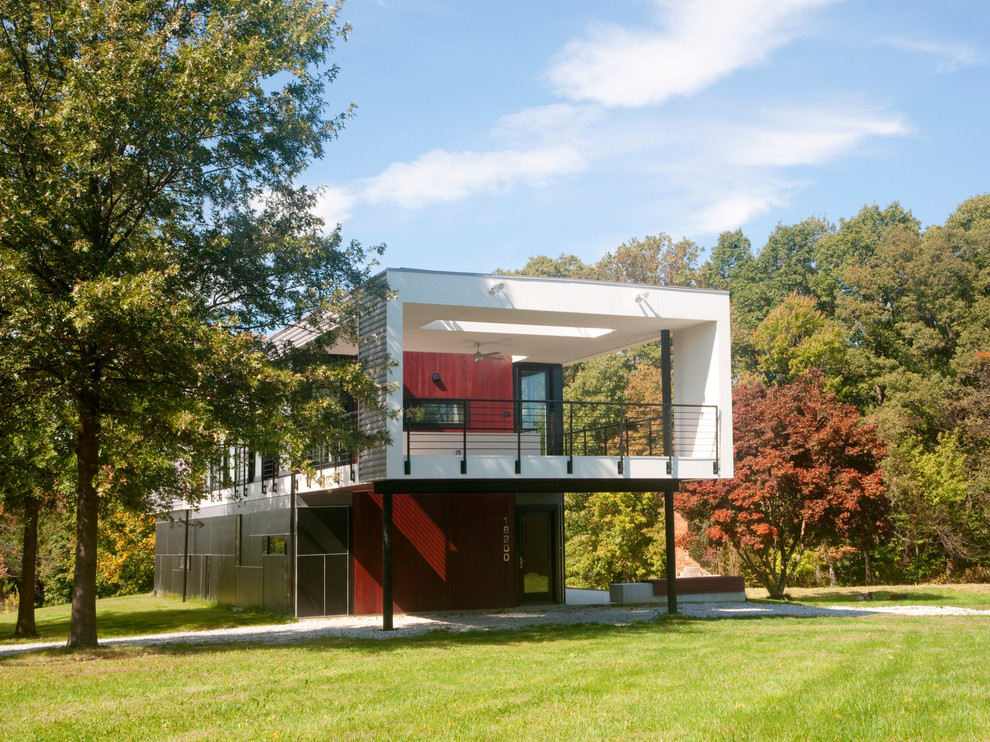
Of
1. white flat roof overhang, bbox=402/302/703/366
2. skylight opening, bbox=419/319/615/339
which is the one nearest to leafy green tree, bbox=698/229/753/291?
white flat roof overhang, bbox=402/302/703/366

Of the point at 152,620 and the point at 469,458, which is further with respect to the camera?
the point at 152,620

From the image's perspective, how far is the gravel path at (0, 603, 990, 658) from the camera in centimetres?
1534

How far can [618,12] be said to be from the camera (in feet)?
56.3

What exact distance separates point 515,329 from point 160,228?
324 inches

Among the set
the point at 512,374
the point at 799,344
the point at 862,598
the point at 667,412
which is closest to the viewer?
the point at 667,412

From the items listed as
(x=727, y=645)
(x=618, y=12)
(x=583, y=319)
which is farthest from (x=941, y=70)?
(x=727, y=645)

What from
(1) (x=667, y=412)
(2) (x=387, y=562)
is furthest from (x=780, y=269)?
(2) (x=387, y=562)

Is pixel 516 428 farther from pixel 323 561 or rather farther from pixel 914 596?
pixel 914 596

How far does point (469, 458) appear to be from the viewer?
52.8 ft

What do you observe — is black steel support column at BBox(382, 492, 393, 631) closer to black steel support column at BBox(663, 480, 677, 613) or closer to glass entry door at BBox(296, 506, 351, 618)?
glass entry door at BBox(296, 506, 351, 618)

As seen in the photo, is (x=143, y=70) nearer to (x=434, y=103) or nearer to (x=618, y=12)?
(x=434, y=103)

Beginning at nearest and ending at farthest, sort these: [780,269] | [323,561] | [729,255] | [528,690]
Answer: [528,690]
[323,561]
[780,269]
[729,255]

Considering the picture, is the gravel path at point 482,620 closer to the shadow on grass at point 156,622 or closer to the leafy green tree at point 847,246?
the shadow on grass at point 156,622

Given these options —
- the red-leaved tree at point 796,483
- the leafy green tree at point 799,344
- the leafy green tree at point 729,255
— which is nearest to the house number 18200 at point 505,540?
the red-leaved tree at point 796,483
